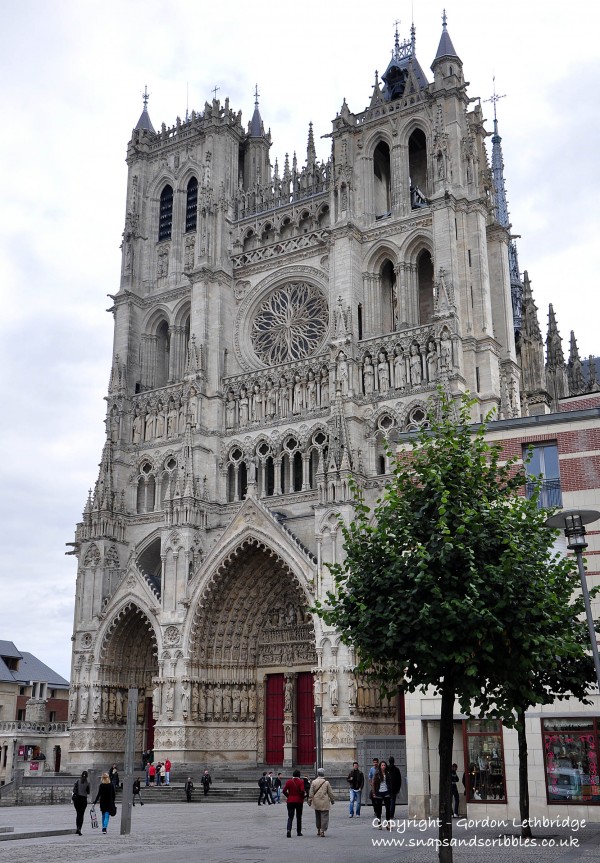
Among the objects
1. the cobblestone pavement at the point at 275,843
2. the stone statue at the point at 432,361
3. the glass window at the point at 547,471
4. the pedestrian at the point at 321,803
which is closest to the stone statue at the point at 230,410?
the stone statue at the point at 432,361

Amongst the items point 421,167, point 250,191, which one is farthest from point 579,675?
point 250,191

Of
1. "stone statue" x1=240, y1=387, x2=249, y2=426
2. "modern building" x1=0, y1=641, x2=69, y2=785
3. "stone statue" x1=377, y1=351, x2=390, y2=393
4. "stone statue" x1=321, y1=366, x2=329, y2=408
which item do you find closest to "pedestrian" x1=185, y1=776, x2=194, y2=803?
"modern building" x1=0, y1=641, x2=69, y2=785

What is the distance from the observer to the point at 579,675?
18.2 metres

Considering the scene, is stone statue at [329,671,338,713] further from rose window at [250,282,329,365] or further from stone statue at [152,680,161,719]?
rose window at [250,282,329,365]

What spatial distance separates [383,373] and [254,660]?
14.3 meters

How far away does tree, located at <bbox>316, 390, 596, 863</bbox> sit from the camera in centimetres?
1356

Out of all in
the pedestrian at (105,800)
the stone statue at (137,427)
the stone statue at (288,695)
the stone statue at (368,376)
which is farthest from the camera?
the stone statue at (137,427)

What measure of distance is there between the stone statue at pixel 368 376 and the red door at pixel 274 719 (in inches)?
530

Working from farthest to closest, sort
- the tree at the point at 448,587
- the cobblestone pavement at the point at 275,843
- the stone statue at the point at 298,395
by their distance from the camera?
1. the stone statue at the point at 298,395
2. the cobblestone pavement at the point at 275,843
3. the tree at the point at 448,587

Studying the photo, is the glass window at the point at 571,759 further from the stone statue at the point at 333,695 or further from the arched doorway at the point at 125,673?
the arched doorway at the point at 125,673

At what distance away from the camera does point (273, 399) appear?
43.4 metres

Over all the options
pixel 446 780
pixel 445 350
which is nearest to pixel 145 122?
pixel 445 350

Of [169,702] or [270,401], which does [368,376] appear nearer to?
[270,401]

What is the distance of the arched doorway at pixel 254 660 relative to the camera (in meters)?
39.6
